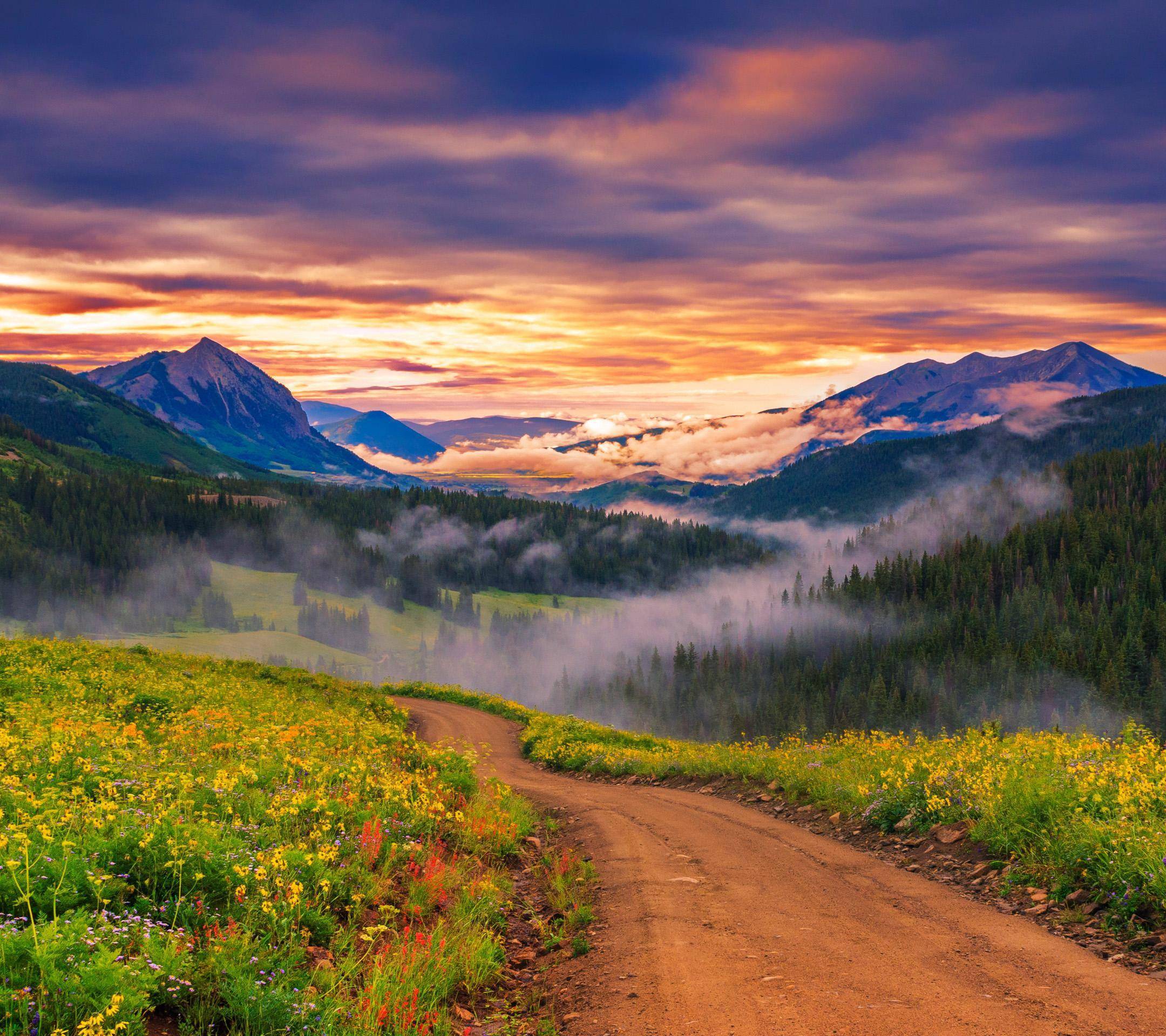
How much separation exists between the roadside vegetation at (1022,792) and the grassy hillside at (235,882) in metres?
8.16

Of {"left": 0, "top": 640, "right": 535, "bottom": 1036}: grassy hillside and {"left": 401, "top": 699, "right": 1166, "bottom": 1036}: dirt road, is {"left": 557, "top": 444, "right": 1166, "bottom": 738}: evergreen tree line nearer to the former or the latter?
{"left": 401, "top": 699, "right": 1166, "bottom": 1036}: dirt road

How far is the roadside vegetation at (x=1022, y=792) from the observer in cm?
1016

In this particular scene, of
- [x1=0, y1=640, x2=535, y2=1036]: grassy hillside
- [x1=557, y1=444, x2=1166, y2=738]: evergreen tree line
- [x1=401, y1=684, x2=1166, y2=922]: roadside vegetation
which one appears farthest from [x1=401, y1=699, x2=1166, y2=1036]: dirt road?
[x1=557, y1=444, x2=1166, y2=738]: evergreen tree line

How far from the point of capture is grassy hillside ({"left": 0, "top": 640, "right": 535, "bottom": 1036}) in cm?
614

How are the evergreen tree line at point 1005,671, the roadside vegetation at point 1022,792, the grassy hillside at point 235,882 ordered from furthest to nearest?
→ the evergreen tree line at point 1005,671 → the roadside vegetation at point 1022,792 → the grassy hillside at point 235,882

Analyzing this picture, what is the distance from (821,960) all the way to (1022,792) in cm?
628

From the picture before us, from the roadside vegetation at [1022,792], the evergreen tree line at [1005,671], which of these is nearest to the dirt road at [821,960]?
the roadside vegetation at [1022,792]

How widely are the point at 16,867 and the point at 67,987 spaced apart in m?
1.89

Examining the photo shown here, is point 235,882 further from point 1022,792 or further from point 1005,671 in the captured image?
point 1005,671

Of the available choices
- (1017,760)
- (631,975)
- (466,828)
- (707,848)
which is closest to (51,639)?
(466,828)

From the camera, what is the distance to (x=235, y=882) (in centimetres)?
829

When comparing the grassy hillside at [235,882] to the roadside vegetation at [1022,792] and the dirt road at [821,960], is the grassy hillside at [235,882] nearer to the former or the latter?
the dirt road at [821,960]

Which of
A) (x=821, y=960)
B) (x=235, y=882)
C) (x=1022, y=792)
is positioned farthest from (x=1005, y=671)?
(x=235, y=882)

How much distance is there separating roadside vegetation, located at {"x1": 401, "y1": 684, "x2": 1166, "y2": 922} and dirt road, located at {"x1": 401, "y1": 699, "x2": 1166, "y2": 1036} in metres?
1.30
